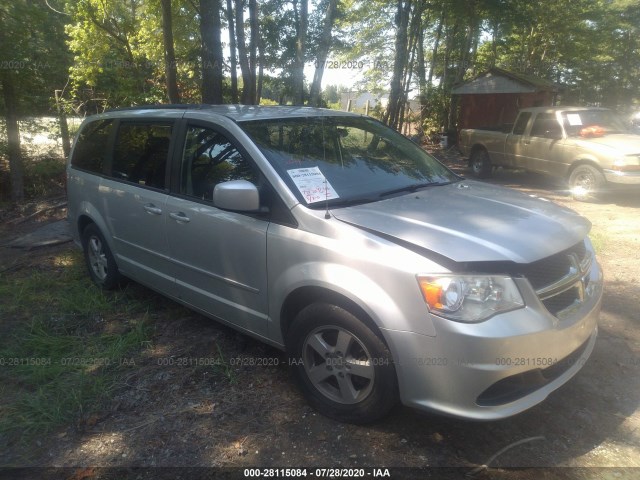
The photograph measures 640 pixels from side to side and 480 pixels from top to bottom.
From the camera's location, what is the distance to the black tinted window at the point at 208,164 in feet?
10.8

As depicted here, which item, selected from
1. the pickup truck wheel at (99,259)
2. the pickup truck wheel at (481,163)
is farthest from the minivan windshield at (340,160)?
the pickup truck wheel at (481,163)

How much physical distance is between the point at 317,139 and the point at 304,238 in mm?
1012

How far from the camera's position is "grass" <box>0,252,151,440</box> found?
3150 millimetres

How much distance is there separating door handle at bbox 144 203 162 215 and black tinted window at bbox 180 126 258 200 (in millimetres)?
291

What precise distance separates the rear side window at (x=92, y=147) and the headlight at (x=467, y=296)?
11.8 ft

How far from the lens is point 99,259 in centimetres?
492

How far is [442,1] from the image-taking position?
51.2 feet

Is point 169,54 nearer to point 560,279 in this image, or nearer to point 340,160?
point 340,160

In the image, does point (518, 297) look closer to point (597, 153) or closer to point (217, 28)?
point (597, 153)

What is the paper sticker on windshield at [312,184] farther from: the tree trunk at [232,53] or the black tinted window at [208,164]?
the tree trunk at [232,53]

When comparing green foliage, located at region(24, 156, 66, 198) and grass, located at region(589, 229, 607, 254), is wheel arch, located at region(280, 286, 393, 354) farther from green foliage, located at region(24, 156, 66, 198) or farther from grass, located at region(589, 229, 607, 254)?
green foliage, located at region(24, 156, 66, 198)

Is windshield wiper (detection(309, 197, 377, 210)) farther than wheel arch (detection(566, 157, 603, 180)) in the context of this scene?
No

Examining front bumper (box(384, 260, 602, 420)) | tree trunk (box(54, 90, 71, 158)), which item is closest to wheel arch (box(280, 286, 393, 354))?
front bumper (box(384, 260, 602, 420))

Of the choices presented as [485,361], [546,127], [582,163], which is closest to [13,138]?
[485,361]
